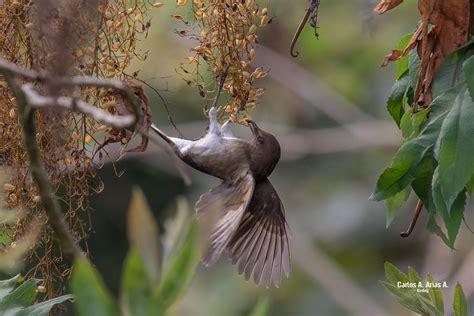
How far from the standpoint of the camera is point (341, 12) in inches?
208

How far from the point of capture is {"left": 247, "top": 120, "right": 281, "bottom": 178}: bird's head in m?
2.62

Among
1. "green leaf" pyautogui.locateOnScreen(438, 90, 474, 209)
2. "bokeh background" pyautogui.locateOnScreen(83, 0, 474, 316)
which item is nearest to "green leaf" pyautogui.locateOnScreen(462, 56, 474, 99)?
"green leaf" pyautogui.locateOnScreen(438, 90, 474, 209)

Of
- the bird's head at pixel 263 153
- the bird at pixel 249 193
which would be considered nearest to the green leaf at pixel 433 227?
the bird at pixel 249 193

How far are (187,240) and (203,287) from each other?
4.11 metres

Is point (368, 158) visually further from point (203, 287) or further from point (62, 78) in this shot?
point (62, 78)

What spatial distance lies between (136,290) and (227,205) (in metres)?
1.62

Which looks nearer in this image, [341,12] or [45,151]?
[45,151]

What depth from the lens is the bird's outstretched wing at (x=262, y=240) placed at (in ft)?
8.47

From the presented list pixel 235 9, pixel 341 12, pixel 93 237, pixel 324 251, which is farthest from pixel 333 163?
pixel 235 9

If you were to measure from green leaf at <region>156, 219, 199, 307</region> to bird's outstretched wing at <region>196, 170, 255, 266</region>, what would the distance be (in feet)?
4.02

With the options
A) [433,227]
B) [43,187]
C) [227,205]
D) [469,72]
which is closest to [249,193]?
[227,205]

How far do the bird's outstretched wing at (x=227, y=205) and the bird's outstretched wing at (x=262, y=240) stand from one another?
0.24 feet

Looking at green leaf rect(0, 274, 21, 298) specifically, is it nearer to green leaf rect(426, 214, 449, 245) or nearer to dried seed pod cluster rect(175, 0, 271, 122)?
dried seed pod cluster rect(175, 0, 271, 122)

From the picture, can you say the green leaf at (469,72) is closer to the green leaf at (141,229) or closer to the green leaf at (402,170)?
the green leaf at (402,170)
